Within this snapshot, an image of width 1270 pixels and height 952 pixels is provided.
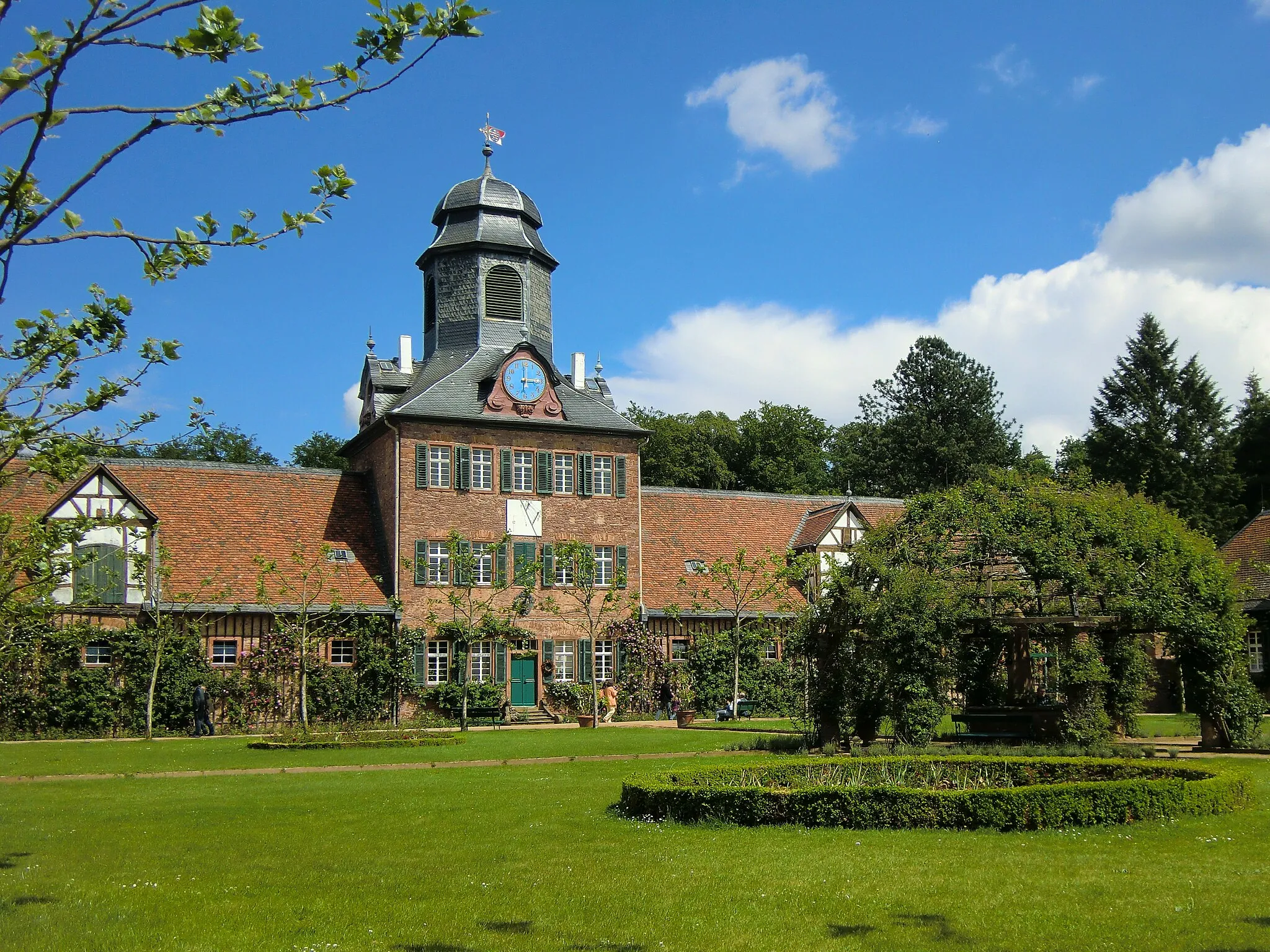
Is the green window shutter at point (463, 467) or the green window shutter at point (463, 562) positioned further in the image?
the green window shutter at point (463, 467)

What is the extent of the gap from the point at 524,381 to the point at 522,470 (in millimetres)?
2917

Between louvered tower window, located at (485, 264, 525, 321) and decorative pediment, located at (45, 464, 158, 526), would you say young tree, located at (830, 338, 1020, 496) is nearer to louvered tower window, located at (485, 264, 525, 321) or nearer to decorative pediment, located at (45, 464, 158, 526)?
louvered tower window, located at (485, 264, 525, 321)

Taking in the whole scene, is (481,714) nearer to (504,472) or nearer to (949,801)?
(504,472)

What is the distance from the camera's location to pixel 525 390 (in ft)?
128

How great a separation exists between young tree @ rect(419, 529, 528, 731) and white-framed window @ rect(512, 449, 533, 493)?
2039 mm

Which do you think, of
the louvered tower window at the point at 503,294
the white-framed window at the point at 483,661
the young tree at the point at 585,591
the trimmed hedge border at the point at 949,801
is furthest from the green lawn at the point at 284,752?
the louvered tower window at the point at 503,294

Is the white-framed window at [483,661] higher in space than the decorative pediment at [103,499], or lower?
lower

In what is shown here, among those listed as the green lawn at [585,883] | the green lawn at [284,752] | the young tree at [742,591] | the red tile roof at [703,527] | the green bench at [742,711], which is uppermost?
the red tile roof at [703,527]

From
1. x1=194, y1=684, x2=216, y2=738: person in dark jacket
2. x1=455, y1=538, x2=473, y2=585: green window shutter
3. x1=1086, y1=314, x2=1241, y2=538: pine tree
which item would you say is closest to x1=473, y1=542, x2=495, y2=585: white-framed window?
x1=455, y1=538, x2=473, y2=585: green window shutter

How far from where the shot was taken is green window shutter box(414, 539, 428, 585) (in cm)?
3678

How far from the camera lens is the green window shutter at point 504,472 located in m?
38.5

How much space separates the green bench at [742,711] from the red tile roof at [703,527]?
3655 millimetres

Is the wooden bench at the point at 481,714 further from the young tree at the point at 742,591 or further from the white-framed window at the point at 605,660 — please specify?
the young tree at the point at 742,591

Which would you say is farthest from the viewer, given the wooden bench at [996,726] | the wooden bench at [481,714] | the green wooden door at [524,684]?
the green wooden door at [524,684]
